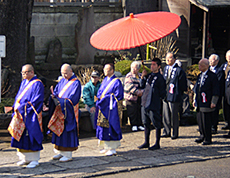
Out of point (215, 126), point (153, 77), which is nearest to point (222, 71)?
point (215, 126)

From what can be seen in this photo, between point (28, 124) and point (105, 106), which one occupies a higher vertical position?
point (105, 106)

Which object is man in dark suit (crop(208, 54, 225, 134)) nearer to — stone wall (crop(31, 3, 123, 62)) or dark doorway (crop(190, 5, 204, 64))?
dark doorway (crop(190, 5, 204, 64))

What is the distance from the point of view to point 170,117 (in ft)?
30.2

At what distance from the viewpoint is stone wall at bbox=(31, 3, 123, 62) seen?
56.0 feet

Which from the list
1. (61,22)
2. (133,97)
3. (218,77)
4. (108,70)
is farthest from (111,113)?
(61,22)

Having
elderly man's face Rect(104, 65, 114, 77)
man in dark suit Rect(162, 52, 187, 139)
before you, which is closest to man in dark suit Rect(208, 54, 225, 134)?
man in dark suit Rect(162, 52, 187, 139)

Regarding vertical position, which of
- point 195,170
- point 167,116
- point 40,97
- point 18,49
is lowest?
point 195,170

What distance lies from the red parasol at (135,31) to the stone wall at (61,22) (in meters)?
9.86

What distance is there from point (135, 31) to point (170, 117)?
105 inches

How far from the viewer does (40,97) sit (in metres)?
7.02

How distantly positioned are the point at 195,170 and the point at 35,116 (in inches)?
109

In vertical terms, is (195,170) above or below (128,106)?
below

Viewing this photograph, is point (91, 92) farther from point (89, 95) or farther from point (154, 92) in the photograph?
point (154, 92)

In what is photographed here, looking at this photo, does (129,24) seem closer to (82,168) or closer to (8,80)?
(82,168)
